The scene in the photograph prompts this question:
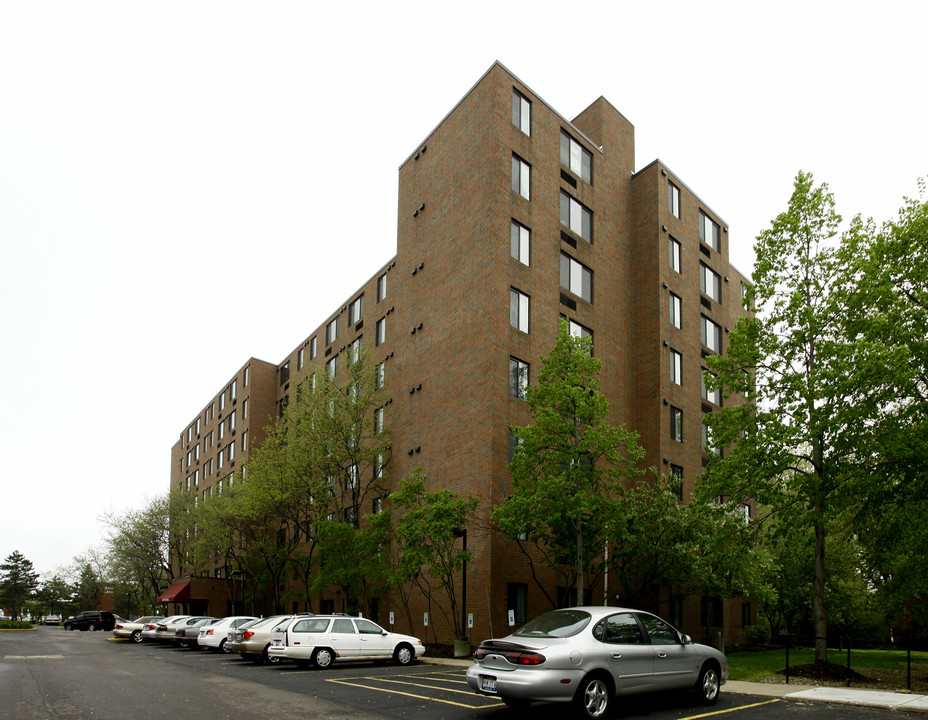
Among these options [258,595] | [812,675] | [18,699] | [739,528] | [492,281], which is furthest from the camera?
[258,595]

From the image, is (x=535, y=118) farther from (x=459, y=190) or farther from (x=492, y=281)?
(x=492, y=281)

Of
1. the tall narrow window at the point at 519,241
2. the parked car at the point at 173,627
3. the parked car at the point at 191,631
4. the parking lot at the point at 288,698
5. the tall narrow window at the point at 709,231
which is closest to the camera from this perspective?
the parking lot at the point at 288,698

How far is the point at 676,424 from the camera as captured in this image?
35531mm

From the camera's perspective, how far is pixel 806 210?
20766mm

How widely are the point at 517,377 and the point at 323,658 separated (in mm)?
12763

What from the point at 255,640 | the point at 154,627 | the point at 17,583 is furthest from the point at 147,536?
the point at 17,583

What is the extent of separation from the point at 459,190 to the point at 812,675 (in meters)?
22.0

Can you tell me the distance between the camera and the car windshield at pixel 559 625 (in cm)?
1142

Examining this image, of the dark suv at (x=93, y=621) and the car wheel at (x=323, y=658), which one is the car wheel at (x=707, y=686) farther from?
the dark suv at (x=93, y=621)

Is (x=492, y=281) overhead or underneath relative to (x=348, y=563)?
overhead

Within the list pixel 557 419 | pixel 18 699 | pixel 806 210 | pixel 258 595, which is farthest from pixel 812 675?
pixel 258 595

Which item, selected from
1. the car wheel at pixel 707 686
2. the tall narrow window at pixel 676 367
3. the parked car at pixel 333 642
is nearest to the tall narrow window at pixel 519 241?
the tall narrow window at pixel 676 367

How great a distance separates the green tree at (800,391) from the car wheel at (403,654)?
944cm

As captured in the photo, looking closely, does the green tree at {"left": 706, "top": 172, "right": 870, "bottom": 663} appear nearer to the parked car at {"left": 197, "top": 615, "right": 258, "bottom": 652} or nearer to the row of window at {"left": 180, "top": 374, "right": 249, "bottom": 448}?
the parked car at {"left": 197, "top": 615, "right": 258, "bottom": 652}
